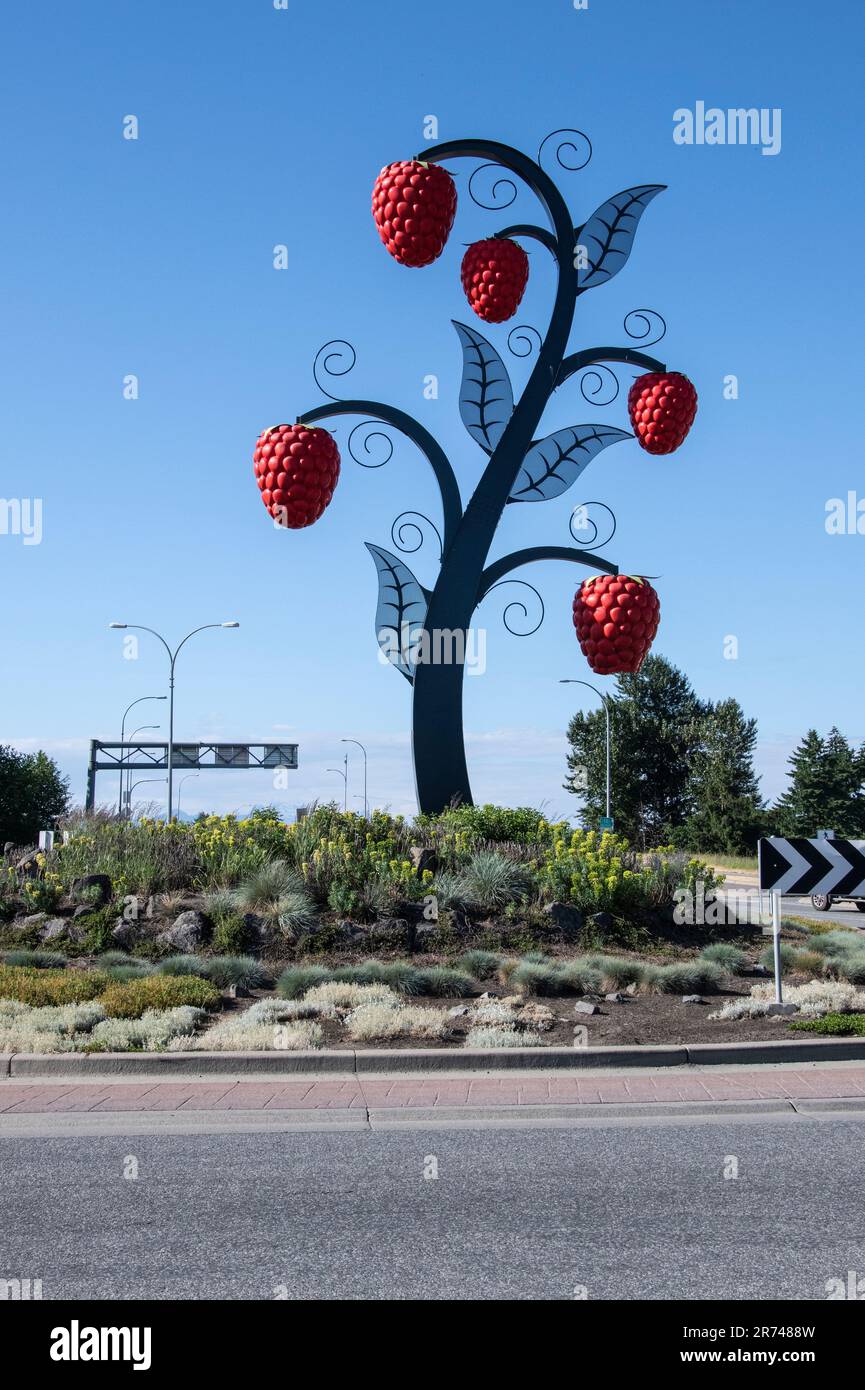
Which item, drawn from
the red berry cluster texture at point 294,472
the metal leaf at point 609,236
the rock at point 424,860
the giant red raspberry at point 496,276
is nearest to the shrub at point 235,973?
the rock at point 424,860

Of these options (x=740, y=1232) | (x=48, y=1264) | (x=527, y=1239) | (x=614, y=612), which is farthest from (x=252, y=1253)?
(x=614, y=612)

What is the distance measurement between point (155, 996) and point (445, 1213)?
5735 millimetres

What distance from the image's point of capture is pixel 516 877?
14.8 metres

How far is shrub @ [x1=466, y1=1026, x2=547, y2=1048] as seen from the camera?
9.49 metres

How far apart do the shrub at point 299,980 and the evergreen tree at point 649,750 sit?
47.8 m

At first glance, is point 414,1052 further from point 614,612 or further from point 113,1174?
point 614,612

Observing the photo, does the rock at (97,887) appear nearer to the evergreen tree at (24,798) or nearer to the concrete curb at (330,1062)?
the concrete curb at (330,1062)

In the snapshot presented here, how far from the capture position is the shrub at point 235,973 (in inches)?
465

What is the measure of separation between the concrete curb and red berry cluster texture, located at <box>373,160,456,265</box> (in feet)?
38.5

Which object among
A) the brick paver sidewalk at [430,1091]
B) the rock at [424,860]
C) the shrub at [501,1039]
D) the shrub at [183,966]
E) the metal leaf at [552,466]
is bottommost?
the brick paver sidewalk at [430,1091]

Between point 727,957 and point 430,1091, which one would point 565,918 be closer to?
point 727,957

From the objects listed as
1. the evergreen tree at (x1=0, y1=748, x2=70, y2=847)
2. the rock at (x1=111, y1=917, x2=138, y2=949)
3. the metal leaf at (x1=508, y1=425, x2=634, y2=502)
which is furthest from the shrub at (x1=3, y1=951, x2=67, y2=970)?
the evergreen tree at (x1=0, y1=748, x2=70, y2=847)

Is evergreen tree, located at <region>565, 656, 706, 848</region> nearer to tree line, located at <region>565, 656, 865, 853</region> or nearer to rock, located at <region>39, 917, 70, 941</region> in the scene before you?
tree line, located at <region>565, 656, 865, 853</region>
